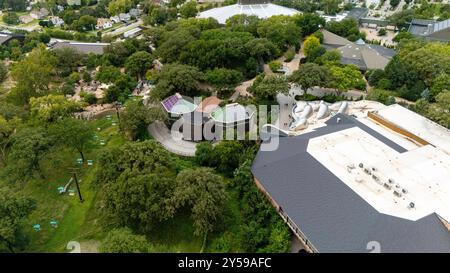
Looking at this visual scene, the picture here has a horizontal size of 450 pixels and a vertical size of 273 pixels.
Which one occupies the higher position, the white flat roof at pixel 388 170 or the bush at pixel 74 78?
the white flat roof at pixel 388 170

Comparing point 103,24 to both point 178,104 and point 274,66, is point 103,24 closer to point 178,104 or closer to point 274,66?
point 274,66

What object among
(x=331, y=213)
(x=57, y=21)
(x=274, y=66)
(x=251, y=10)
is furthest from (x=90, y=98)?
(x=57, y=21)

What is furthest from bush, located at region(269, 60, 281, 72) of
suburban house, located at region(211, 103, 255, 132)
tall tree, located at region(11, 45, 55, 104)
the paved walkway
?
tall tree, located at region(11, 45, 55, 104)

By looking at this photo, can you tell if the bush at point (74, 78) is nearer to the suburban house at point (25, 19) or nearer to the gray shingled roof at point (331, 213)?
the gray shingled roof at point (331, 213)

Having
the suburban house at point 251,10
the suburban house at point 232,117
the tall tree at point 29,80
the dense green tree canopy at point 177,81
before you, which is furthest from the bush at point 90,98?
the suburban house at point 251,10

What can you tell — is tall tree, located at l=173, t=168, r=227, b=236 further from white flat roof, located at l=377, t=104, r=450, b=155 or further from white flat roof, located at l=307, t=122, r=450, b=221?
white flat roof, located at l=377, t=104, r=450, b=155

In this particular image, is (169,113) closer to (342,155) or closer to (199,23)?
(342,155)

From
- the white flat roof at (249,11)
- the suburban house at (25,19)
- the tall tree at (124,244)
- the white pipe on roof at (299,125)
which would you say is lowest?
the suburban house at (25,19)

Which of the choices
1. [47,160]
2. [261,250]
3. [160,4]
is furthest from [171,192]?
[160,4]
